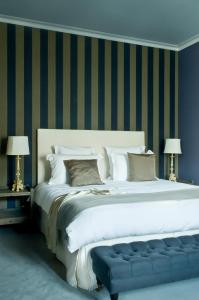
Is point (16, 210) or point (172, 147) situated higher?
point (172, 147)

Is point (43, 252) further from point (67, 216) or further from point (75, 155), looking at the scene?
point (75, 155)

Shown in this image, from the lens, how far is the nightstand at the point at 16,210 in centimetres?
363

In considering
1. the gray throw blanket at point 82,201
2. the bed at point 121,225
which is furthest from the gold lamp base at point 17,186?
the gray throw blanket at point 82,201

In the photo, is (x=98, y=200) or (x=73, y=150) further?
(x=73, y=150)

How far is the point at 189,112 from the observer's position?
16.5 ft

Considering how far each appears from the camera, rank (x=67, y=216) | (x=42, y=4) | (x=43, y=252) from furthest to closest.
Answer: (x=42, y=4), (x=43, y=252), (x=67, y=216)

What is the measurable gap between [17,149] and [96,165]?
107 cm

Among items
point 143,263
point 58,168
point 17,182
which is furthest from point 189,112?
point 143,263

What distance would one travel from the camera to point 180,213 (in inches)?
104

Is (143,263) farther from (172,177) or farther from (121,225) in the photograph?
(172,177)

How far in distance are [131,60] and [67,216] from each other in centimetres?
323

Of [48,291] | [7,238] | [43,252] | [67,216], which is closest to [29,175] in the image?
[7,238]

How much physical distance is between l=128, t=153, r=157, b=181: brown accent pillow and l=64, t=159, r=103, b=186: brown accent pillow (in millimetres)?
564

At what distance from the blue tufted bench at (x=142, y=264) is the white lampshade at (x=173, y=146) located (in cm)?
263
